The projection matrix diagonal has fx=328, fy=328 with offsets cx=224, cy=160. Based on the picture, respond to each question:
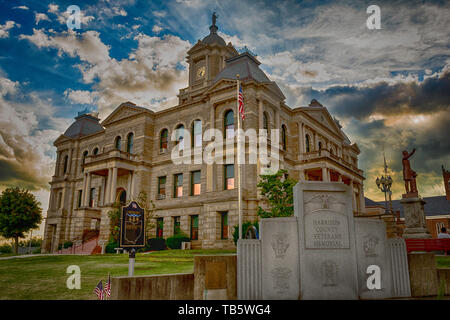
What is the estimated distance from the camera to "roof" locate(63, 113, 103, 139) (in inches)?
1986

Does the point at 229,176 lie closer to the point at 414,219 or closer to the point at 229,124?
the point at 229,124

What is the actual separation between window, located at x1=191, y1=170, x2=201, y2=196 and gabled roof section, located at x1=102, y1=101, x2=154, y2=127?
32.8 feet

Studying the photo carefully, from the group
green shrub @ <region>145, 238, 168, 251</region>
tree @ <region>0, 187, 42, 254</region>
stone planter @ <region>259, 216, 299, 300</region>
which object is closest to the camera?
stone planter @ <region>259, 216, 299, 300</region>

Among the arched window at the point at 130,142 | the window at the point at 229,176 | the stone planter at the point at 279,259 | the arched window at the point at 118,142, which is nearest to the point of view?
the stone planter at the point at 279,259

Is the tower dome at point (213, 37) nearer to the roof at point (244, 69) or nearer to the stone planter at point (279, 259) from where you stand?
the roof at point (244, 69)

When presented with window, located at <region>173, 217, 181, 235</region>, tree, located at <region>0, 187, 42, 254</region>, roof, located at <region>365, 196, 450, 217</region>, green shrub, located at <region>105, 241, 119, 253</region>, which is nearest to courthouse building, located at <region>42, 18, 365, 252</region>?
window, located at <region>173, 217, 181, 235</region>

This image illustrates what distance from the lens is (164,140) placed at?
1501 inches

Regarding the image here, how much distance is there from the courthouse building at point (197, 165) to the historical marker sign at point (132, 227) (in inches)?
712

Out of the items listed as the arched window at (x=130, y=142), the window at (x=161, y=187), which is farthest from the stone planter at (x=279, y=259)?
the arched window at (x=130, y=142)

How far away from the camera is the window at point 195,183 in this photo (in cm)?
3393

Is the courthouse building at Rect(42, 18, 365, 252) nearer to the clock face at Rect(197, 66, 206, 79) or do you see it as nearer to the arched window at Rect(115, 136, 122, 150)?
the arched window at Rect(115, 136, 122, 150)
